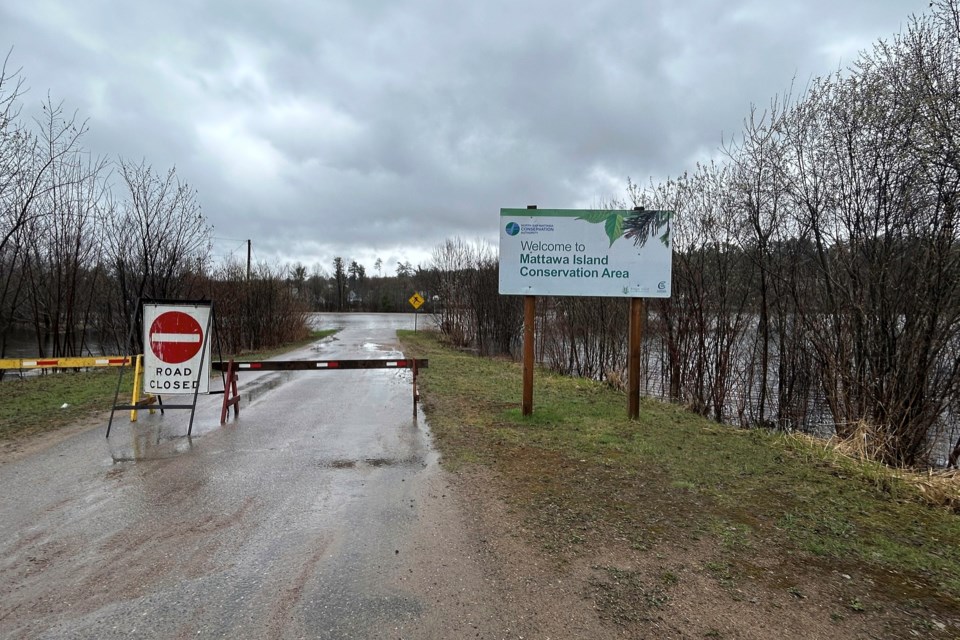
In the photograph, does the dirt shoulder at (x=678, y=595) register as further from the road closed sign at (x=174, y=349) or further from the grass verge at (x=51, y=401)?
the grass verge at (x=51, y=401)

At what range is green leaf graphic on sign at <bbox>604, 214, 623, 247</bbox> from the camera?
7898 mm

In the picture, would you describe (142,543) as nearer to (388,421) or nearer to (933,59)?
(388,421)

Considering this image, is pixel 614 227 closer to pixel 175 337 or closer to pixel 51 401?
pixel 175 337

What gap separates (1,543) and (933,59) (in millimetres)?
12264

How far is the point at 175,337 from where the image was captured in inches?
291

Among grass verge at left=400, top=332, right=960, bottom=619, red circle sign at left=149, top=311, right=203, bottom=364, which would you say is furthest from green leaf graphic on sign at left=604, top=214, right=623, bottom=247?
red circle sign at left=149, top=311, right=203, bottom=364

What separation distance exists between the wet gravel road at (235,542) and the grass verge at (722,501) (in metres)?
0.84

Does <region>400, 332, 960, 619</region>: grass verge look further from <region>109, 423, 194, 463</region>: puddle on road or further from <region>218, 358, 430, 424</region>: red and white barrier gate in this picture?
<region>109, 423, 194, 463</region>: puddle on road

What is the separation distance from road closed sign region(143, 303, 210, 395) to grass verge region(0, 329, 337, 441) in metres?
1.49

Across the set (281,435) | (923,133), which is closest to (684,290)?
(923,133)

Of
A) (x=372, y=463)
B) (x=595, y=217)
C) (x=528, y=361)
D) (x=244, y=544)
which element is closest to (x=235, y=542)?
(x=244, y=544)

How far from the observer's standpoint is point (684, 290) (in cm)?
1445

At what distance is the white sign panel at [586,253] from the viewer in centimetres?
791

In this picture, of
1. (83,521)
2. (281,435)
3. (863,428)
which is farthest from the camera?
(863,428)
